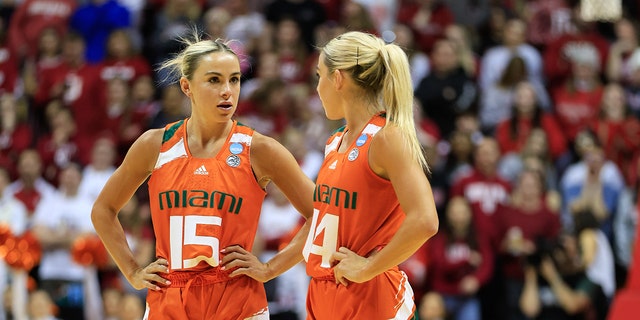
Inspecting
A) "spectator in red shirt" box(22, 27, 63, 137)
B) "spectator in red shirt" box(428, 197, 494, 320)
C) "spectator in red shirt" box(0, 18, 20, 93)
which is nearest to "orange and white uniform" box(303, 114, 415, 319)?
"spectator in red shirt" box(428, 197, 494, 320)

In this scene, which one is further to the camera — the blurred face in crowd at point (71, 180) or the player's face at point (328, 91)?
the blurred face in crowd at point (71, 180)

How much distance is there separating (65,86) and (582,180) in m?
5.97

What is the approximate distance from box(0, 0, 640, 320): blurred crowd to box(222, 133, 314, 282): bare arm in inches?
160

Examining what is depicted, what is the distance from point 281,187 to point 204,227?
0.51 metres

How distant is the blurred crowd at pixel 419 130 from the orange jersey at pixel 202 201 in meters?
4.26

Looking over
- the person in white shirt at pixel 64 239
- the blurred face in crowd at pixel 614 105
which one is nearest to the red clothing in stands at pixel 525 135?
the blurred face in crowd at pixel 614 105

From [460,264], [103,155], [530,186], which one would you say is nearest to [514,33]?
[530,186]

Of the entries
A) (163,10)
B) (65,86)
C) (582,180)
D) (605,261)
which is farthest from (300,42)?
(605,261)

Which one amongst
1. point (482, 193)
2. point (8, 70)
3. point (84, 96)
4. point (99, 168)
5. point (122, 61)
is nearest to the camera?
point (482, 193)

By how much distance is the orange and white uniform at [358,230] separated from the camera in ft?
14.1

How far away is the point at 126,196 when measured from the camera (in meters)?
5.02

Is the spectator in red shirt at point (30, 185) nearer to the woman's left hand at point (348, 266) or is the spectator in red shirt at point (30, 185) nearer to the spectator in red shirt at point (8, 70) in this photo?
the spectator in red shirt at point (8, 70)

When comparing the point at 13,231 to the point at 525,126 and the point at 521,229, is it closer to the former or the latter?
the point at 521,229

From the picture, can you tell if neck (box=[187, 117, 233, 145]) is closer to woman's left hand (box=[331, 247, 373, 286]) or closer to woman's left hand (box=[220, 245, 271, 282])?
woman's left hand (box=[220, 245, 271, 282])
